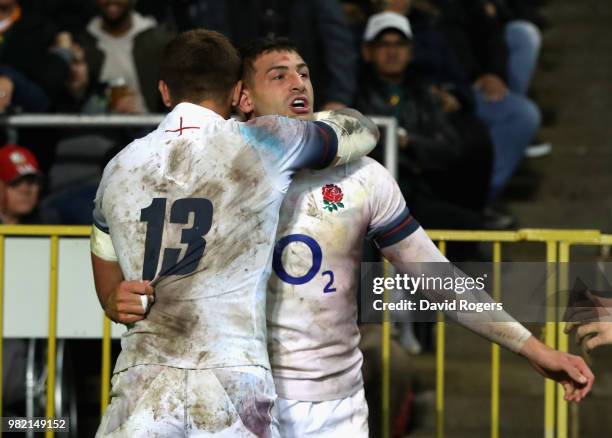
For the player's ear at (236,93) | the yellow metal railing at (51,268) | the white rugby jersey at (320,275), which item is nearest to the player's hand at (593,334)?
the white rugby jersey at (320,275)

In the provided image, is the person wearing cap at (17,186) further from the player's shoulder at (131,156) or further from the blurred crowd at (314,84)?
the player's shoulder at (131,156)

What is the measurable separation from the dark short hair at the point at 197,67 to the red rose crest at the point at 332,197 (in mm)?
587

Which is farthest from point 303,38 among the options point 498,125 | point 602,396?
point 602,396

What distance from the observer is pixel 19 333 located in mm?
6875

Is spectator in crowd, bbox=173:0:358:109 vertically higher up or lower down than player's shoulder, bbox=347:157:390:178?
higher up

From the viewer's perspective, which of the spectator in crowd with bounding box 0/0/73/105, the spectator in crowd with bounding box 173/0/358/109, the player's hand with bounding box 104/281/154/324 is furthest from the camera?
the spectator in crowd with bounding box 173/0/358/109

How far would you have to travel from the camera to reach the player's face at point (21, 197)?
8.31 metres

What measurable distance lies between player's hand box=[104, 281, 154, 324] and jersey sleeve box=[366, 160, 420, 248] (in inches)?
40.9

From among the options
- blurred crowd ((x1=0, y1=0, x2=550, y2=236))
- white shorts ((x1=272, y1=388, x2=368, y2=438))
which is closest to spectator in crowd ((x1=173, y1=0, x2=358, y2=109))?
blurred crowd ((x1=0, y1=0, x2=550, y2=236))

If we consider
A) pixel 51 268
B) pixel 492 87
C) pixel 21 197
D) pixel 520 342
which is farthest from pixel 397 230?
pixel 492 87

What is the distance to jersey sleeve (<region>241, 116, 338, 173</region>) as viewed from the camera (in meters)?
4.85

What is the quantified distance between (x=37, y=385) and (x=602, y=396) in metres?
3.35

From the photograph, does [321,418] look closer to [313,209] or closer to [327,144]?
[313,209]

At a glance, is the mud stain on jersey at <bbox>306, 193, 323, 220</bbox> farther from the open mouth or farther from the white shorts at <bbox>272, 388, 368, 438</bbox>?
the white shorts at <bbox>272, 388, 368, 438</bbox>
